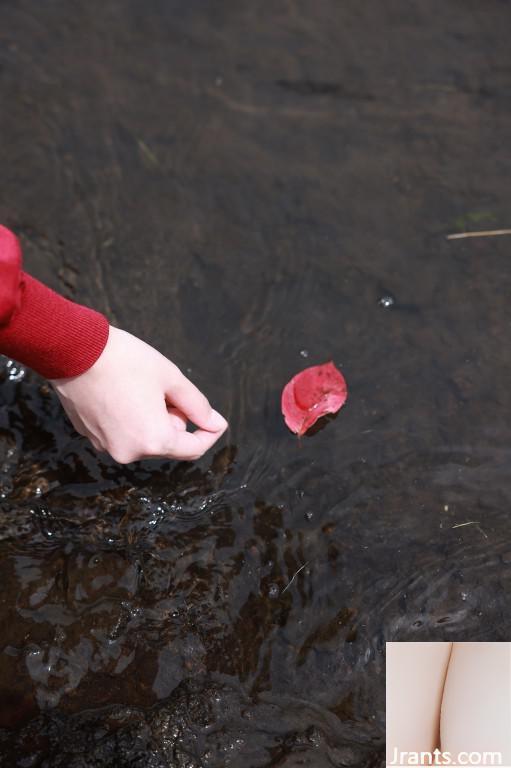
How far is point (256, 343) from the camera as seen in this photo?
2633 mm

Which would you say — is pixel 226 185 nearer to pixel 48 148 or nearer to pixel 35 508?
pixel 48 148

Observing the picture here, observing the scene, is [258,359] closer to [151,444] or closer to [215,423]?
[215,423]

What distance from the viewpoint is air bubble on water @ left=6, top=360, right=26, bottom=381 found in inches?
101

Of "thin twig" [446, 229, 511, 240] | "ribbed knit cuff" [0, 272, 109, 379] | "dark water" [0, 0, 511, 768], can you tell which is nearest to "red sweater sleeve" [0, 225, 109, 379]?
"ribbed knit cuff" [0, 272, 109, 379]

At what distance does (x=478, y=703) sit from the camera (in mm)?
1939

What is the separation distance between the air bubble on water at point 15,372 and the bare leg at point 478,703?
1.55 m

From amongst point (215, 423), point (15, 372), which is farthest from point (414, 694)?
point (15, 372)

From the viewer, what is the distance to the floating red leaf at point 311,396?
2.46m

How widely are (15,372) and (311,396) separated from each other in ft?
3.14

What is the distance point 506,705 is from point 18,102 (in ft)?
8.87

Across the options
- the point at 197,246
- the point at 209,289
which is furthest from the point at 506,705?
the point at 197,246

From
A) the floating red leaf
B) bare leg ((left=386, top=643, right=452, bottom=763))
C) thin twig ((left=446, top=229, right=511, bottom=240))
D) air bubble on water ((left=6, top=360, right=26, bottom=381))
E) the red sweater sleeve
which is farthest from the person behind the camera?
thin twig ((left=446, top=229, right=511, bottom=240))

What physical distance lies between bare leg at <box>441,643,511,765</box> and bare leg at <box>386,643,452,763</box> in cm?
3

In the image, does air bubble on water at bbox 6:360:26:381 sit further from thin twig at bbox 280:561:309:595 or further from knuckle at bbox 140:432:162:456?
thin twig at bbox 280:561:309:595
